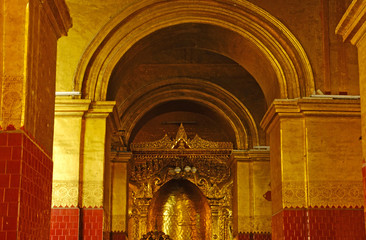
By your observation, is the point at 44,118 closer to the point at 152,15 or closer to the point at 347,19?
the point at 347,19

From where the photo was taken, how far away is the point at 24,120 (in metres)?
6.44

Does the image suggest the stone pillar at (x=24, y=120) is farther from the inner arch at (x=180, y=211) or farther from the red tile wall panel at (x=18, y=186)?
the inner arch at (x=180, y=211)

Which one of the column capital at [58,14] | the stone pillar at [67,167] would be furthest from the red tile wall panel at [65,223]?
the column capital at [58,14]

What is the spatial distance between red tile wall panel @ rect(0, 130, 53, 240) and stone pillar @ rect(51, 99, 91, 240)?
13.7 ft

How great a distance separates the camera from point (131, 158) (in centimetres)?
1912

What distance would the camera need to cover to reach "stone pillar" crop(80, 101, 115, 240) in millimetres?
11289

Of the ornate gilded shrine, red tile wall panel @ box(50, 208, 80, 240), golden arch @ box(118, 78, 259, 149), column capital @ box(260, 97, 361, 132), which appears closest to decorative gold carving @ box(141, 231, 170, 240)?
the ornate gilded shrine

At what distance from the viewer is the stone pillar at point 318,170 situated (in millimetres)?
11289

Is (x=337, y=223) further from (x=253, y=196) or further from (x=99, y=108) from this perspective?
(x=253, y=196)

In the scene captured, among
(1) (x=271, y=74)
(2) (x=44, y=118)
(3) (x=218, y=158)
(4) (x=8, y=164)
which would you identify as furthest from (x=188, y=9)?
(3) (x=218, y=158)

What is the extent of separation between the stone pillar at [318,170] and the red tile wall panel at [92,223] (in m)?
3.44

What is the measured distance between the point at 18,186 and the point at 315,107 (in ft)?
23.1

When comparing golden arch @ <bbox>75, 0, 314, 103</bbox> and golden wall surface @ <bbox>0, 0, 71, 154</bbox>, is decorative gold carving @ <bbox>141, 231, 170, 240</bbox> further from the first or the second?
golden wall surface @ <bbox>0, 0, 71, 154</bbox>

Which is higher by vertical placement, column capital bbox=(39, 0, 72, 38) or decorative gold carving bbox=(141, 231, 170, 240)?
column capital bbox=(39, 0, 72, 38)
